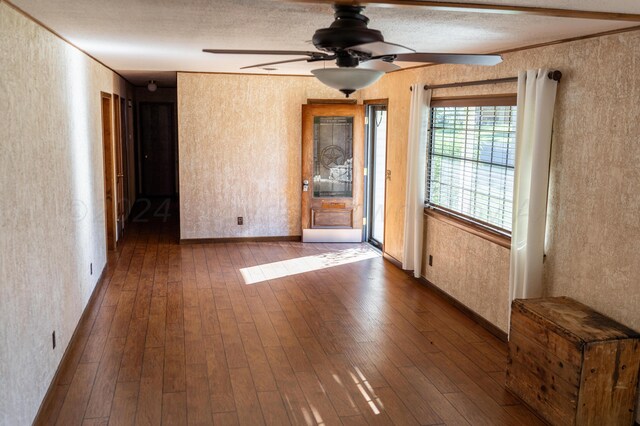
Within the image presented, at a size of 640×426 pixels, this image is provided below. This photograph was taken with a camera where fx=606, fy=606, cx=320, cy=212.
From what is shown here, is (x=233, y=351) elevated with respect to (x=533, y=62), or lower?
lower

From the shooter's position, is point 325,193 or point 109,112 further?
point 325,193

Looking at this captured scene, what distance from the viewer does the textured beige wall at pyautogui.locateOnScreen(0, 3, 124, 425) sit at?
3.04 meters

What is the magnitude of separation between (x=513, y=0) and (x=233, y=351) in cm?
322

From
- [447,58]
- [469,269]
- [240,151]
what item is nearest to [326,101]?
[240,151]

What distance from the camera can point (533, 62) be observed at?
180 inches

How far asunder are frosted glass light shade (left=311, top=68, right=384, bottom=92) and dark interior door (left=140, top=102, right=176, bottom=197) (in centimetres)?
1048

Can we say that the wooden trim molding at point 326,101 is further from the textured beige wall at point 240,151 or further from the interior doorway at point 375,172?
the interior doorway at point 375,172

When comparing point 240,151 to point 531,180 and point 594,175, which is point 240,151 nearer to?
point 531,180

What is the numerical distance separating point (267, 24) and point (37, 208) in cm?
179

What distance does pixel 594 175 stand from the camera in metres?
3.89

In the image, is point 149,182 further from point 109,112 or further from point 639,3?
point 639,3

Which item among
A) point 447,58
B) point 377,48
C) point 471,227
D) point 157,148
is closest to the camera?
point 377,48

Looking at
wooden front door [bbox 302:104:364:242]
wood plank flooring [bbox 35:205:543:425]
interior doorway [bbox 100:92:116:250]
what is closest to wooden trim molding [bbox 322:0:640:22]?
wood plank flooring [bbox 35:205:543:425]

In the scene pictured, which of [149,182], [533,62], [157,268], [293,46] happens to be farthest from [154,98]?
[533,62]
